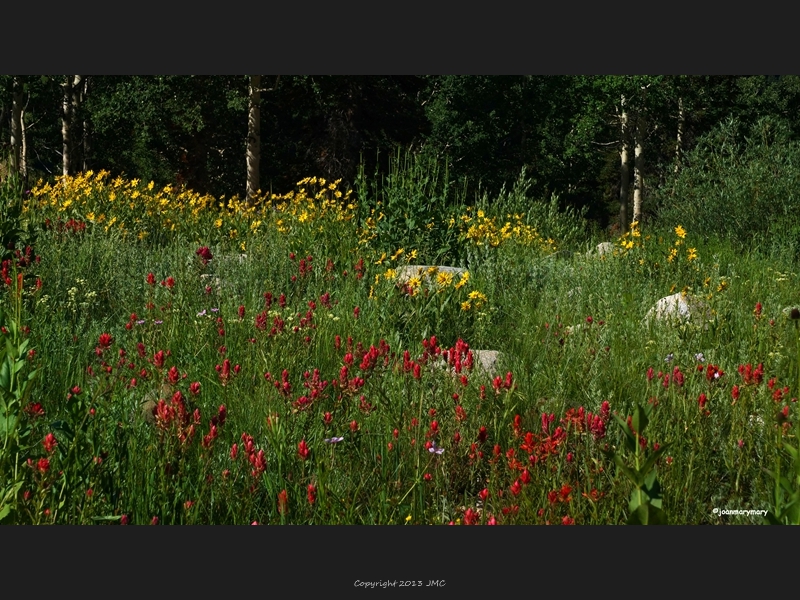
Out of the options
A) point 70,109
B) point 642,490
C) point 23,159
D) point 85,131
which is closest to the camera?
point 642,490

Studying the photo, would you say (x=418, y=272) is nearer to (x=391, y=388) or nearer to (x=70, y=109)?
(x=391, y=388)

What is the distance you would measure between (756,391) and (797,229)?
5.27 metres

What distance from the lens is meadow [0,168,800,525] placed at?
246 centimetres

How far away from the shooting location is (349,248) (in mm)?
7164

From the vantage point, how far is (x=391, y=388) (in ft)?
11.4

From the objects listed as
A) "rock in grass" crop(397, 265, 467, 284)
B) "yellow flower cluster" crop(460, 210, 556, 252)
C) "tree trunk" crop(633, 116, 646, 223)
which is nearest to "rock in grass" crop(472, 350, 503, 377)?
"rock in grass" crop(397, 265, 467, 284)

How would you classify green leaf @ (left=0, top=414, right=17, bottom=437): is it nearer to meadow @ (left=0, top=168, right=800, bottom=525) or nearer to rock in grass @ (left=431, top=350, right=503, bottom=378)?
meadow @ (left=0, top=168, right=800, bottom=525)

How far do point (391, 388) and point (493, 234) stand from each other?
4621mm

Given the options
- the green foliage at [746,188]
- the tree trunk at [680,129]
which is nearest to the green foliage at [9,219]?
the tree trunk at [680,129]

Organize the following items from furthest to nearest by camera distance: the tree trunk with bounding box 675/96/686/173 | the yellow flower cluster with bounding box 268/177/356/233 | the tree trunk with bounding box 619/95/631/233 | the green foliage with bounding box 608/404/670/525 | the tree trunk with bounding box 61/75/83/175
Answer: the tree trunk with bounding box 619/95/631/233 → the tree trunk with bounding box 675/96/686/173 → the tree trunk with bounding box 61/75/83/175 → the yellow flower cluster with bounding box 268/177/356/233 → the green foliage with bounding box 608/404/670/525

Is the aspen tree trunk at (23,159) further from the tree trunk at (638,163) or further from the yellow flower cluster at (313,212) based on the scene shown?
the tree trunk at (638,163)

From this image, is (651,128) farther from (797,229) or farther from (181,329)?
(181,329)

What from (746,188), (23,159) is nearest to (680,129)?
(746,188)

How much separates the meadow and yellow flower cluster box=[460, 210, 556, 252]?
0.83ft
